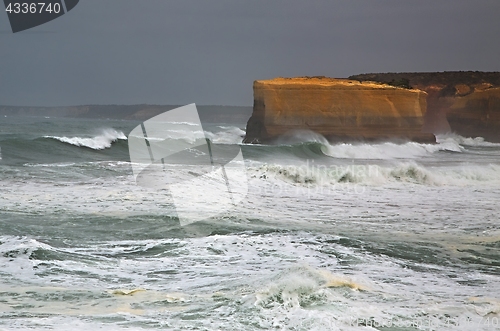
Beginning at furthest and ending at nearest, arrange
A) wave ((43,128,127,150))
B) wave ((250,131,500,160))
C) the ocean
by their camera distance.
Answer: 1. wave ((250,131,500,160))
2. wave ((43,128,127,150))
3. the ocean

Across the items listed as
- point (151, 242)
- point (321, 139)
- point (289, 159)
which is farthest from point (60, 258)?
point (321, 139)

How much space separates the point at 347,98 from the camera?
4588cm

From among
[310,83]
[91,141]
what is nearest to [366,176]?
[91,141]

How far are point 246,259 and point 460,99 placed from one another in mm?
64953

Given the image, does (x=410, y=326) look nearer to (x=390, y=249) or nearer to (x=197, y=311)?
(x=197, y=311)

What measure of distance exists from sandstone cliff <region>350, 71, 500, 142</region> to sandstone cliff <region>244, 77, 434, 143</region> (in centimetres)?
1163

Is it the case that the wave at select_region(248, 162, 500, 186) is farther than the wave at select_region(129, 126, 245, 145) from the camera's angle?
No

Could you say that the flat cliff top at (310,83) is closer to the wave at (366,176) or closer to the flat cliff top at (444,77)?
the wave at (366,176)

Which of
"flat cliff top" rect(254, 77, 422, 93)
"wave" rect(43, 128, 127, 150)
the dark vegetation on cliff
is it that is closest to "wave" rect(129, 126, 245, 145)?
"flat cliff top" rect(254, 77, 422, 93)

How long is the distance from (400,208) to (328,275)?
285 inches

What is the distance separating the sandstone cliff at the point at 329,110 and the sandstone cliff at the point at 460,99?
1163 cm

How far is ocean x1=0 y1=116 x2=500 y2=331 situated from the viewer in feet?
19.1

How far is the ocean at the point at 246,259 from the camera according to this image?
5.83 meters

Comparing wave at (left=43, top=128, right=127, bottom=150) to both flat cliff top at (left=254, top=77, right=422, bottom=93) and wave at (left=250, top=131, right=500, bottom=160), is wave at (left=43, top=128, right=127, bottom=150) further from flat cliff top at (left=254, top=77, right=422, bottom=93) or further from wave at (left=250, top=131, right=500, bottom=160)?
flat cliff top at (left=254, top=77, right=422, bottom=93)
